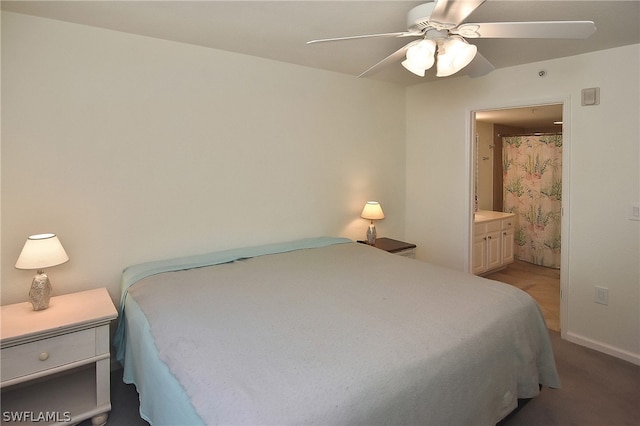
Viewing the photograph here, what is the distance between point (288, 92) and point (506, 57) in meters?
1.82

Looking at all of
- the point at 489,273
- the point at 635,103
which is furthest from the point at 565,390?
the point at 489,273

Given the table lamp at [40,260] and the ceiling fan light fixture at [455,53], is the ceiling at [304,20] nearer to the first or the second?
the ceiling fan light fixture at [455,53]

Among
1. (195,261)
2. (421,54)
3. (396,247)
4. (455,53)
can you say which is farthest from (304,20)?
(396,247)

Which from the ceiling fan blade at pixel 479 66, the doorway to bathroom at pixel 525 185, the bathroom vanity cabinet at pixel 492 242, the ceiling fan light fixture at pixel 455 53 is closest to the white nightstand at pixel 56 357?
the ceiling fan light fixture at pixel 455 53

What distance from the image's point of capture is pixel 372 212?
3516 millimetres

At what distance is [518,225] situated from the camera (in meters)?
5.16

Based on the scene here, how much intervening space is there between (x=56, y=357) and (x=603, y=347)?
12.0 feet

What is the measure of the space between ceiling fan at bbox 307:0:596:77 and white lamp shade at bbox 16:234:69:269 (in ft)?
5.82

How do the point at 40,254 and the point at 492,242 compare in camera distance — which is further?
the point at 492,242

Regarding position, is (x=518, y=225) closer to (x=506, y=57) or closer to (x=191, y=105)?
(x=506, y=57)

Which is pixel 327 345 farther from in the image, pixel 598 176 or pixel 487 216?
pixel 487 216

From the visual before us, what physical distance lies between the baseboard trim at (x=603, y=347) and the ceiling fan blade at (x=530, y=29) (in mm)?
2379

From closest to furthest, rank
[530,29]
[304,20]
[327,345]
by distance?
[327,345] → [530,29] → [304,20]

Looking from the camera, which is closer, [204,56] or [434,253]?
[204,56]
